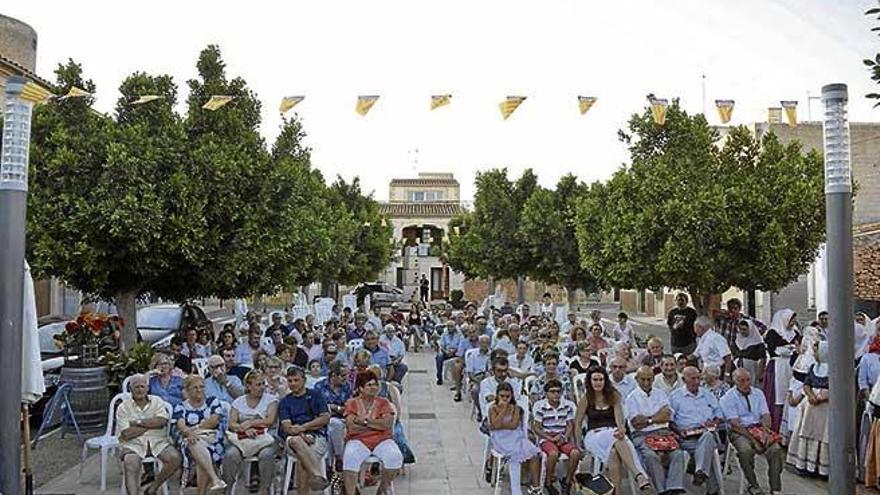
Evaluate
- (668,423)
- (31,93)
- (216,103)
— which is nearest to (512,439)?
(668,423)

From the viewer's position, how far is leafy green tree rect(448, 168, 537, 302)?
2642 centimetres

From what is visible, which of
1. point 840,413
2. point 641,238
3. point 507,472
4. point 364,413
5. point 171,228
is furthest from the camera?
point 641,238

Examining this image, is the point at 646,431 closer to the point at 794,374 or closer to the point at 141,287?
the point at 794,374

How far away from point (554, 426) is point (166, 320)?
9848mm

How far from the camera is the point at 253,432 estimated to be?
7227 mm

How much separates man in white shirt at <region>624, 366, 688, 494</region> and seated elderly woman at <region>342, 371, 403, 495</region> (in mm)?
2068

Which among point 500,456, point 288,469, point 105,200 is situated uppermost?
point 105,200

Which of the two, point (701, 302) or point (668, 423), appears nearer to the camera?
point (668, 423)

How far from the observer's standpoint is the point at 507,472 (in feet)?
25.4

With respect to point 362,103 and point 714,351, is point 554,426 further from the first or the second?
point 362,103

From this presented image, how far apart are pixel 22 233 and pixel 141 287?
21.7 ft

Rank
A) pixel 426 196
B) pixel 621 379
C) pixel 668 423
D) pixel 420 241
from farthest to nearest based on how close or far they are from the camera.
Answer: pixel 426 196 < pixel 420 241 < pixel 621 379 < pixel 668 423

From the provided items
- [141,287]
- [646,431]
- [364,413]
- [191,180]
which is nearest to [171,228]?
[191,180]

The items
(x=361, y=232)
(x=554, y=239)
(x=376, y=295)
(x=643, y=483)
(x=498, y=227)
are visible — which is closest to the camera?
(x=643, y=483)
